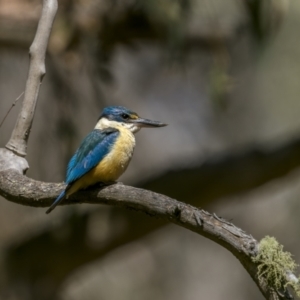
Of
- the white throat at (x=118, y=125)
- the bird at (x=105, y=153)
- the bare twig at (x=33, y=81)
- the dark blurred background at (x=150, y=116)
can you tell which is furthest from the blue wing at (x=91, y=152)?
the dark blurred background at (x=150, y=116)

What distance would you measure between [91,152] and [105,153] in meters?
0.06

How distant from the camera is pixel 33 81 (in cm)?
246

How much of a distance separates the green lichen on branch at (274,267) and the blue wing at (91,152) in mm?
731

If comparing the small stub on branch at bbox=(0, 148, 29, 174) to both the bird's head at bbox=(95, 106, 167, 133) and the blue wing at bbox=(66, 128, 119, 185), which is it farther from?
the bird's head at bbox=(95, 106, 167, 133)

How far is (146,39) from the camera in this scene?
4887 mm

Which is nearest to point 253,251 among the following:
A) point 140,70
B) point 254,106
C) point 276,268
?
point 276,268

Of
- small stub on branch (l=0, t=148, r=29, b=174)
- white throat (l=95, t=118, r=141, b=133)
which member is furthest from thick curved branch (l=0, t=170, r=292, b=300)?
white throat (l=95, t=118, r=141, b=133)

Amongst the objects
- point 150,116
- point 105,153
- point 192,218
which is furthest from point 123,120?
point 150,116

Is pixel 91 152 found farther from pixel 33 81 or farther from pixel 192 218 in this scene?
pixel 192 218

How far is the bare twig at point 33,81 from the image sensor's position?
8.09 ft

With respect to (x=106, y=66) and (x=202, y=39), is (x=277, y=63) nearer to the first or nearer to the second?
(x=202, y=39)

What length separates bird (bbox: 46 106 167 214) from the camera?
7.98 feet

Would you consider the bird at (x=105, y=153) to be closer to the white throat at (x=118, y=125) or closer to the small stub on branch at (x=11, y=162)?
the white throat at (x=118, y=125)

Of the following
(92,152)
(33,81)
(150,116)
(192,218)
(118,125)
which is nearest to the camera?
(192,218)
